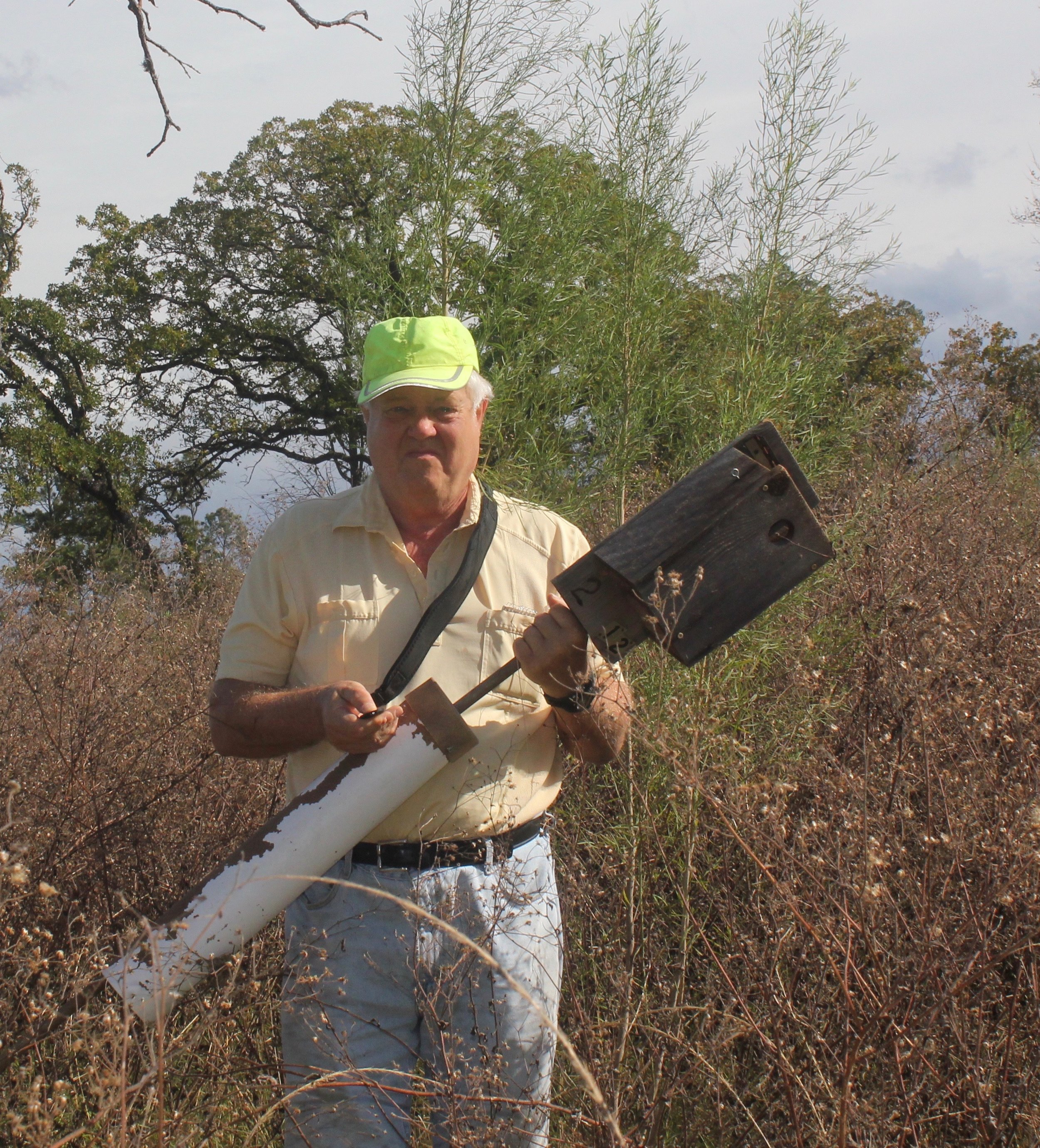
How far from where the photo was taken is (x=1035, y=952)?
2.27 metres

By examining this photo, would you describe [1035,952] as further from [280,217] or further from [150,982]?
[280,217]

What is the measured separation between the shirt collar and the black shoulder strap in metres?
0.04

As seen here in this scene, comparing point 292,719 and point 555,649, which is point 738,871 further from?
point 292,719

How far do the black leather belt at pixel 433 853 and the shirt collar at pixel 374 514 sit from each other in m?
0.71

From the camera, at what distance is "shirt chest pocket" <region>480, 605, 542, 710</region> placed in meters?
2.29

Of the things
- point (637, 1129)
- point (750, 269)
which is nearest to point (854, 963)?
point (637, 1129)

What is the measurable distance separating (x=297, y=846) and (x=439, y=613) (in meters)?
0.60

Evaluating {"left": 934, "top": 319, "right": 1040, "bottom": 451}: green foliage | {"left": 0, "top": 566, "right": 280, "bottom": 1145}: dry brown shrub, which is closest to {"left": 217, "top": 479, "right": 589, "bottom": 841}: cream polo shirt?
{"left": 0, "top": 566, "right": 280, "bottom": 1145}: dry brown shrub

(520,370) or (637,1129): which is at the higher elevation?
(520,370)

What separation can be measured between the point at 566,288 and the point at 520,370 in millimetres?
620

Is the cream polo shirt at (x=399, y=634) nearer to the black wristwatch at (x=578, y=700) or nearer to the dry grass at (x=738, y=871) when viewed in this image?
the black wristwatch at (x=578, y=700)

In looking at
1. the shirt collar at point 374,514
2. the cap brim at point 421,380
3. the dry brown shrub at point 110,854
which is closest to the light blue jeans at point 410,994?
the dry brown shrub at point 110,854

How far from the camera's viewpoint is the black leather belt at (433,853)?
2156 mm

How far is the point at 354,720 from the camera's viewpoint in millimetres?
2031
